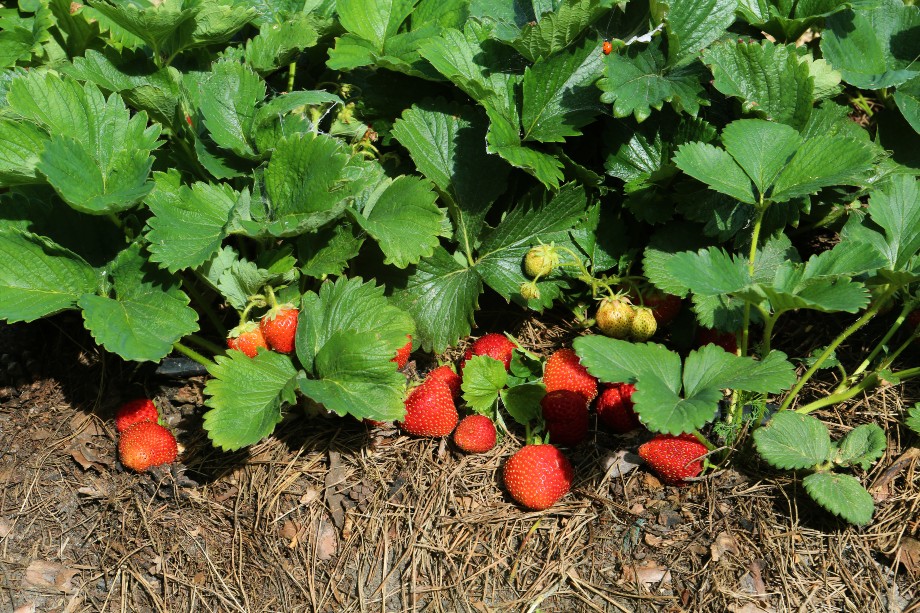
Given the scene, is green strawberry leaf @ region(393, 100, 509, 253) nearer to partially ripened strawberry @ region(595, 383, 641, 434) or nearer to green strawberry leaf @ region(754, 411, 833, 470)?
partially ripened strawberry @ region(595, 383, 641, 434)

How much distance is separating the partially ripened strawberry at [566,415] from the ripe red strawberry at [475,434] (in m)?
0.15

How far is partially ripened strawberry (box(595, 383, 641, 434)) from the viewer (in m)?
2.06

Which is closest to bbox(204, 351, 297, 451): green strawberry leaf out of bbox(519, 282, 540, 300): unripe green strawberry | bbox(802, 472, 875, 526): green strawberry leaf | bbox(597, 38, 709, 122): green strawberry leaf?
bbox(519, 282, 540, 300): unripe green strawberry

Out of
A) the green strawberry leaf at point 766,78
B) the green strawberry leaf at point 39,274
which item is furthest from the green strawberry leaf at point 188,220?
the green strawberry leaf at point 766,78

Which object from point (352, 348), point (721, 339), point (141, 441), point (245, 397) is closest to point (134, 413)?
point (141, 441)

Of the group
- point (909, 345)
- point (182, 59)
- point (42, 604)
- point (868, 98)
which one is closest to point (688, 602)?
point (909, 345)

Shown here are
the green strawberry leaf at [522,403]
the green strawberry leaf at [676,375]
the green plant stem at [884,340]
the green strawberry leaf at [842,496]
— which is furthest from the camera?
the green strawberry leaf at [522,403]

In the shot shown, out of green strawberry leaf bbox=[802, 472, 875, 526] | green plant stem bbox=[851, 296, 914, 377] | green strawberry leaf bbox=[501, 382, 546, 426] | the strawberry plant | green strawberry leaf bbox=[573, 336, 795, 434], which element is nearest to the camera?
green strawberry leaf bbox=[573, 336, 795, 434]

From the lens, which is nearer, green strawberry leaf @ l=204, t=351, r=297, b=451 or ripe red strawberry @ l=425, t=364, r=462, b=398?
green strawberry leaf @ l=204, t=351, r=297, b=451

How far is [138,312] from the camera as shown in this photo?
1.94 meters

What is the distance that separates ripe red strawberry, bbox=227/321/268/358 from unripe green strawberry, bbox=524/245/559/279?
75cm

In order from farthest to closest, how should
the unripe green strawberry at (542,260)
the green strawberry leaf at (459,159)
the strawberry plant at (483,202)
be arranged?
the green strawberry leaf at (459,159) → the unripe green strawberry at (542,260) → the strawberry plant at (483,202)

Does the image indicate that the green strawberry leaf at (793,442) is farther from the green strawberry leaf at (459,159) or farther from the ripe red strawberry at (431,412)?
the green strawberry leaf at (459,159)

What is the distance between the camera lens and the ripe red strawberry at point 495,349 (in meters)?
2.22
